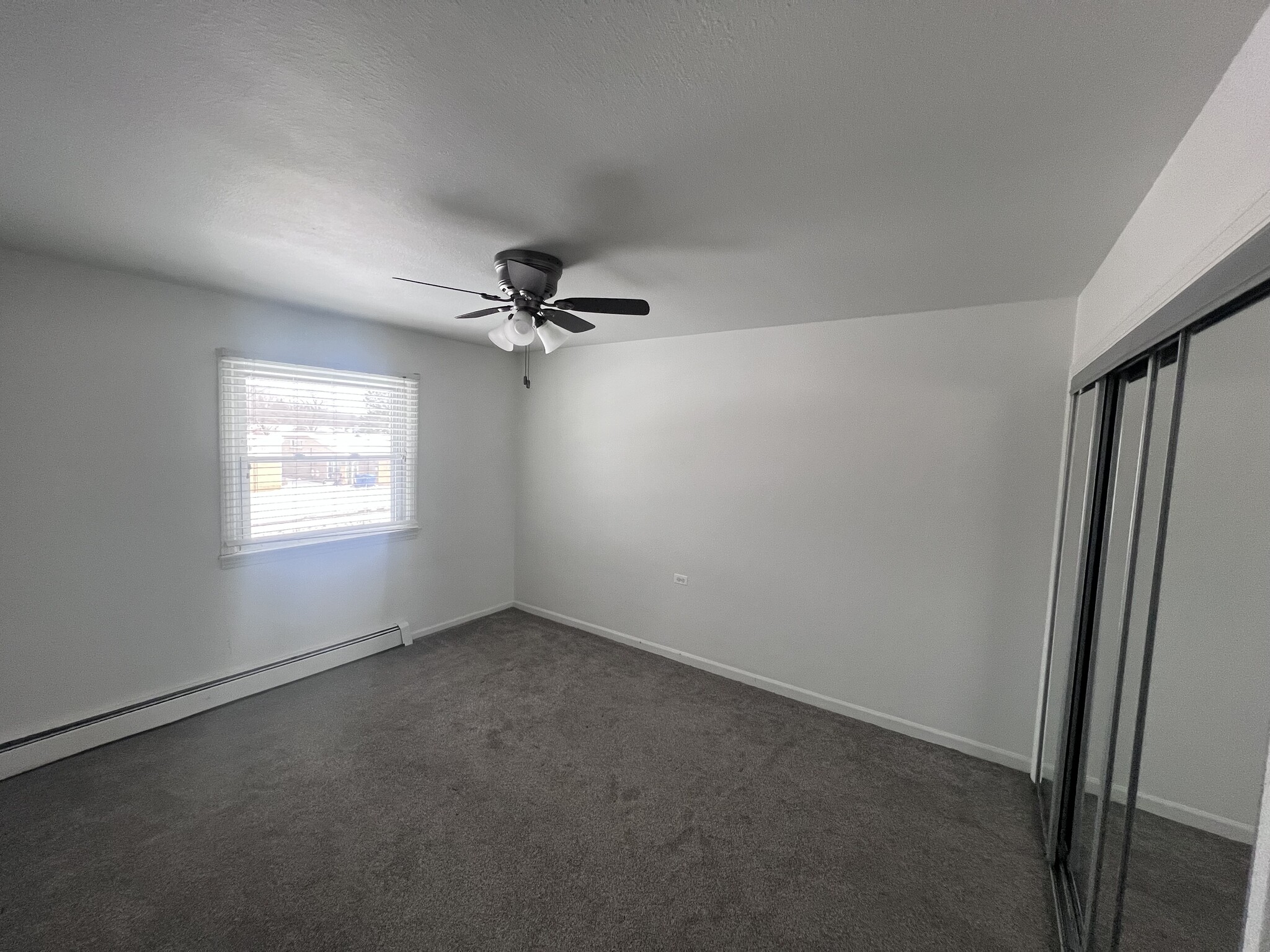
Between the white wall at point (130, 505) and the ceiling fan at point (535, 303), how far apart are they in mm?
1654

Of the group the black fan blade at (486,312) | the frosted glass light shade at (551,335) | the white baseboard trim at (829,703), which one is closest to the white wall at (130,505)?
the black fan blade at (486,312)

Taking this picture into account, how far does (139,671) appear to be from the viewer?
2.63m

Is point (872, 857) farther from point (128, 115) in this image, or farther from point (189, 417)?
point (189, 417)

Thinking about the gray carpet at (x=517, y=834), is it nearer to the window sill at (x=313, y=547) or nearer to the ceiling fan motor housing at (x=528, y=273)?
the window sill at (x=313, y=547)

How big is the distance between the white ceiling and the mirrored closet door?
0.56 meters

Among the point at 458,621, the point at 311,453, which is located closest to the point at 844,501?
the point at 458,621

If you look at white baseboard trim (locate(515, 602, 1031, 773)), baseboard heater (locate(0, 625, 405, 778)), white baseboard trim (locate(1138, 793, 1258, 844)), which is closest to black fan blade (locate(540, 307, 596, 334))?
white baseboard trim (locate(1138, 793, 1258, 844))

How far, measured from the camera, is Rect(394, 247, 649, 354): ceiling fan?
1976mm

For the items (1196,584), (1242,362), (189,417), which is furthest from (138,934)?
(1242,362)

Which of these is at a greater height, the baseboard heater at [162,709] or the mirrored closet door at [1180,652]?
the mirrored closet door at [1180,652]

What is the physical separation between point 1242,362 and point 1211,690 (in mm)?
636

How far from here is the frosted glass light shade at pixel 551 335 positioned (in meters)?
2.24

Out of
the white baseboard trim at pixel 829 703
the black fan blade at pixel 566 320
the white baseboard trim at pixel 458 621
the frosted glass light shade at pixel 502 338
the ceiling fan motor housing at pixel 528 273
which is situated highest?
the ceiling fan motor housing at pixel 528 273

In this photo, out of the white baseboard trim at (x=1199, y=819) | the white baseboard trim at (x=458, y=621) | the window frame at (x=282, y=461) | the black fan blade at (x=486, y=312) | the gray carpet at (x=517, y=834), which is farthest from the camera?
the white baseboard trim at (x=458, y=621)
